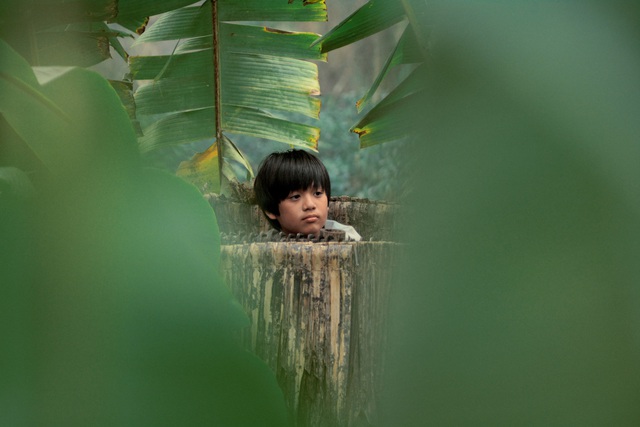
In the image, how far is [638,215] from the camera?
4 cm

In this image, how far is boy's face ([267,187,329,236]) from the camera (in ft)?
3.27

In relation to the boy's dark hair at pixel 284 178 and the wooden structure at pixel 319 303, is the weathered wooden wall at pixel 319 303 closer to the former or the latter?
the wooden structure at pixel 319 303

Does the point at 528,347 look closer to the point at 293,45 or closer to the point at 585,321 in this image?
the point at 585,321

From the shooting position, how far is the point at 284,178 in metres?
1.11

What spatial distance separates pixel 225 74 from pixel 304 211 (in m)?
0.43

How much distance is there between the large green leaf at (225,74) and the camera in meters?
0.57

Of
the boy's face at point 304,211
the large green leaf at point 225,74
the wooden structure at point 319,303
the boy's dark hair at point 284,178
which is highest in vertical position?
the large green leaf at point 225,74

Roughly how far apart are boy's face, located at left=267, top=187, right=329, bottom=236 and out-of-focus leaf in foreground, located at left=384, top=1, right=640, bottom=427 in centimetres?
91

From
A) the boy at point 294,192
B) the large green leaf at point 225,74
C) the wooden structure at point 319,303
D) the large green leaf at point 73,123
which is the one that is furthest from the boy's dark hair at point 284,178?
the large green leaf at point 73,123

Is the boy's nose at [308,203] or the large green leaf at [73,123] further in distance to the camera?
the boy's nose at [308,203]

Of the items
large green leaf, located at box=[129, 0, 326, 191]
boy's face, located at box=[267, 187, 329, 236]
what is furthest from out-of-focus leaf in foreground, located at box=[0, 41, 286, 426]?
boy's face, located at box=[267, 187, 329, 236]

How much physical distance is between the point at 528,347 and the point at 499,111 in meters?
0.02

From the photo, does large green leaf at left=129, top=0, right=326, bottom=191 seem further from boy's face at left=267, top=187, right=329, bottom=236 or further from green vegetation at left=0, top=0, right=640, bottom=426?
green vegetation at left=0, top=0, right=640, bottom=426

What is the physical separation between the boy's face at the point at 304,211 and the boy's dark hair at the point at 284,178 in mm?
17
